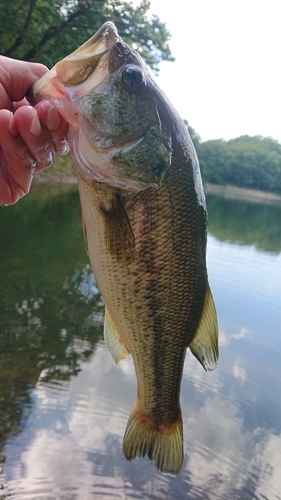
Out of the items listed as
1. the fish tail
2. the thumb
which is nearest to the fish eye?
the thumb

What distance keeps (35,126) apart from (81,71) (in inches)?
13.3

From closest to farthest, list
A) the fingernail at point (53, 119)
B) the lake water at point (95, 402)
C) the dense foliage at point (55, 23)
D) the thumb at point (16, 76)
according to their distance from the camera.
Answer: the fingernail at point (53, 119)
the thumb at point (16, 76)
the lake water at point (95, 402)
the dense foliage at point (55, 23)

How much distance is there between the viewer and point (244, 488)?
504 cm

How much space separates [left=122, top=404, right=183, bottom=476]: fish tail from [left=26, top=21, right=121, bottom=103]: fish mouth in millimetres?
1916

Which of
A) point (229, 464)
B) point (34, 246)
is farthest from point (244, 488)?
point (34, 246)

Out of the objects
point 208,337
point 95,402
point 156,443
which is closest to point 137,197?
point 208,337

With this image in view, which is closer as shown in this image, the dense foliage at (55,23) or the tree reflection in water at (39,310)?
the tree reflection in water at (39,310)

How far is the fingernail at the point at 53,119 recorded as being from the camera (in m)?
1.92

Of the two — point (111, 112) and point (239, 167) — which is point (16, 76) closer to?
point (111, 112)

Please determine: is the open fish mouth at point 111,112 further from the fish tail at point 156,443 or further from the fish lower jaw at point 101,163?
the fish tail at point 156,443

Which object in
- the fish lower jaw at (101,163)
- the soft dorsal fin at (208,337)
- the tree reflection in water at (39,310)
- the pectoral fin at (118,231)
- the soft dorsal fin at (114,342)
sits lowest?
the tree reflection in water at (39,310)

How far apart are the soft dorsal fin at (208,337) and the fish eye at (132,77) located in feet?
3.77

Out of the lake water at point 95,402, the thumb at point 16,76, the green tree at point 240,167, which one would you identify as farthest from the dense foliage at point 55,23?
the green tree at point 240,167

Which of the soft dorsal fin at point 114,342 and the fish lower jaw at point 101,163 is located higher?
the fish lower jaw at point 101,163
